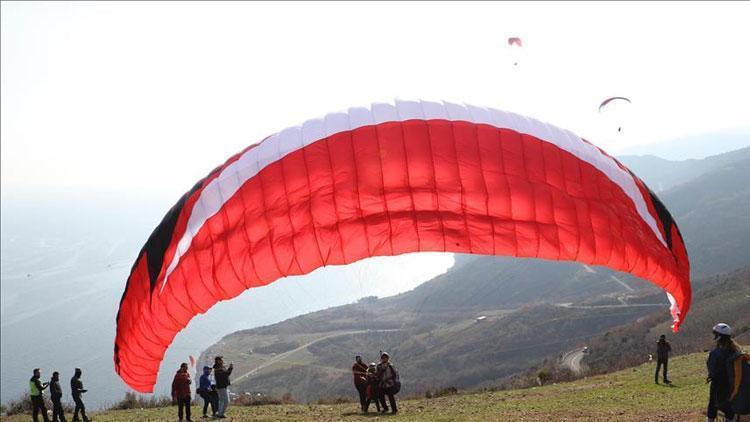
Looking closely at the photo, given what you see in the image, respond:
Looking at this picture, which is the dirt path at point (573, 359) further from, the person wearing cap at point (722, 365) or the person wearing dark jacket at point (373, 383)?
the person wearing cap at point (722, 365)

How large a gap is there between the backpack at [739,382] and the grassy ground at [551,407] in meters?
4.74

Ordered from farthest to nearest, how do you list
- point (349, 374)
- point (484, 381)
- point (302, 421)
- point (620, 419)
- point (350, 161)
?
1. point (349, 374)
2. point (484, 381)
3. point (302, 421)
4. point (620, 419)
5. point (350, 161)

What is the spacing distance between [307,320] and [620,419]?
Answer: 347 ft

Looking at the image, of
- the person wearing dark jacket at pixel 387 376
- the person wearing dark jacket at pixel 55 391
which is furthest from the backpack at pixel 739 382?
the person wearing dark jacket at pixel 55 391

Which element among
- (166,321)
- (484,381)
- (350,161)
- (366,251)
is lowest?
(484,381)

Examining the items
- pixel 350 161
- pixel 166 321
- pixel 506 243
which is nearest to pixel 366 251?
pixel 350 161

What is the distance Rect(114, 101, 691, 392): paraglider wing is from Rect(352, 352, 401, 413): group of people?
398cm

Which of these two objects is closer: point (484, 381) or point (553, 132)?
point (553, 132)

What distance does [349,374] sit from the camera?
66000 millimetres

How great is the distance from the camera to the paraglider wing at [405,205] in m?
9.59

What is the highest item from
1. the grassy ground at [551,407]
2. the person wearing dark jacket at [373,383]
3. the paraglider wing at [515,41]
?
the paraglider wing at [515,41]

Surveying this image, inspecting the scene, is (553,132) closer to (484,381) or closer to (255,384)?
(484,381)

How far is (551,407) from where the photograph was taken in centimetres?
1486

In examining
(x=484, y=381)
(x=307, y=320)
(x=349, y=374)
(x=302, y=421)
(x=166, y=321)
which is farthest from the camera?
(x=307, y=320)
